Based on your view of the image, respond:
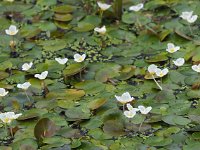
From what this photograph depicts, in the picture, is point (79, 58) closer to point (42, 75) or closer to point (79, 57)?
point (79, 57)

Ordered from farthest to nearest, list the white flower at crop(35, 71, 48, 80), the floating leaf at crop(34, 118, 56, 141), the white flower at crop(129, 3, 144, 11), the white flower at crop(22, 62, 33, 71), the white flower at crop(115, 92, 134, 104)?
the white flower at crop(129, 3, 144, 11) < the white flower at crop(22, 62, 33, 71) < the white flower at crop(35, 71, 48, 80) < the white flower at crop(115, 92, 134, 104) < the floating leaf at crop(34, 118, 56, 141)

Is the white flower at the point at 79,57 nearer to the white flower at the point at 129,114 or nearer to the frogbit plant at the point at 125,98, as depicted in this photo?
the frogbit plant at the point at 125,98

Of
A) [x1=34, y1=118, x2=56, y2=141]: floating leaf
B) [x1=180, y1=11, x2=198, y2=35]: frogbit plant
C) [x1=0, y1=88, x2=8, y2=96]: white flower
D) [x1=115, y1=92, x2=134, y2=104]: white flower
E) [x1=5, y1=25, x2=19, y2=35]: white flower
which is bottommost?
[x1=34, y1=118, x2=56, y2=141]: floating leaf

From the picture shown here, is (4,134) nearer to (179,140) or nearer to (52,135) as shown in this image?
(52,135)

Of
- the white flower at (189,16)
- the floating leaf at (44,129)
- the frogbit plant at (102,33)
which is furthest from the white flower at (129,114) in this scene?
the white flower at (189,16)

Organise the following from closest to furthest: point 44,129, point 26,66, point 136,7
Answer: point 44,129
point 26,66
point 136,7

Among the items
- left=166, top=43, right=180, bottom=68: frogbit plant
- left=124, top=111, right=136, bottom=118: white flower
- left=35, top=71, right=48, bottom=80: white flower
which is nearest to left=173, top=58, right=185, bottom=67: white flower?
left=166, top=43, right=180, bottom=68: frogbit plant

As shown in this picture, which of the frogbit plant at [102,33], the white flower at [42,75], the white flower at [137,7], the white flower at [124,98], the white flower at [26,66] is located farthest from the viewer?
the white flower at [137,7]

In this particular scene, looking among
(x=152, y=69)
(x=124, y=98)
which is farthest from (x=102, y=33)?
(x=124, y=98)

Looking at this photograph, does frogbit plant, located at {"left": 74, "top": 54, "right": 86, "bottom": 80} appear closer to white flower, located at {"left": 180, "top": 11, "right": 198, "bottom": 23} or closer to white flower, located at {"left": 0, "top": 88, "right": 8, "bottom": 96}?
white flower, located at {"left": 0, "top": 88, "right": 8, "bottom": 96}

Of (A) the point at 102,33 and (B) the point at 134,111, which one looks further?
(A) the point at 102,33

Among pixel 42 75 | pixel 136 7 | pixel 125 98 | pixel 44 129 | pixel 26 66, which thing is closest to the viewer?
pixel 44 129
